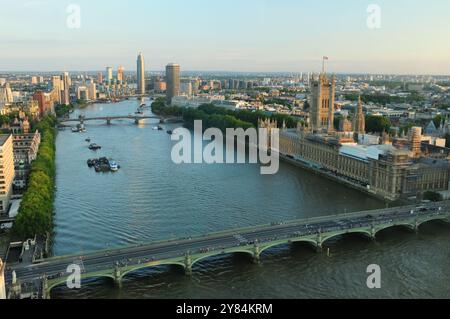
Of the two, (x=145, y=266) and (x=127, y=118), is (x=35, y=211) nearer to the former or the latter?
(x=145, y=266)

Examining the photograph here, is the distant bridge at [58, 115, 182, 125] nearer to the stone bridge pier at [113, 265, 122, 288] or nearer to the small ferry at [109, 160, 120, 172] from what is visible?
the small ferry at [109, 160, 120, 172]

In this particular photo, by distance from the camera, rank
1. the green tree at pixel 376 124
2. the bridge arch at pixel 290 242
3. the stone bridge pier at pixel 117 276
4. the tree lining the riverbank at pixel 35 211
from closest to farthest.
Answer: the stone bridge pier at pixel 117 276 < the bridge arch at pixel 290 242 < the tree lining the riverbank at pixel 35 211 < the green tree at pixel 376 124

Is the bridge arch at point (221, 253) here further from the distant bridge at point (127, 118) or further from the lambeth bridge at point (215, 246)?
the distant bridge at point (127, 118)

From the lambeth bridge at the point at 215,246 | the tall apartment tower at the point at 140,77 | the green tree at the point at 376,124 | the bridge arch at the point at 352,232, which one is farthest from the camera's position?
the tall apartment tower at the point at 140,77

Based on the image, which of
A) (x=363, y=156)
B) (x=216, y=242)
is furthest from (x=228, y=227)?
(x=363, y=156)

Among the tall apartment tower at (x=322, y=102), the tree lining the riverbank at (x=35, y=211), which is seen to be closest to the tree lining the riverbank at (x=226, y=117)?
the tall apartment tower at (x=322, y=102)

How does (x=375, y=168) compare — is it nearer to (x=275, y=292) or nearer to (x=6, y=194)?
(x=275, y=292)

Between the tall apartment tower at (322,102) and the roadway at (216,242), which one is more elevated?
the tall apartment tower at (322,102)
